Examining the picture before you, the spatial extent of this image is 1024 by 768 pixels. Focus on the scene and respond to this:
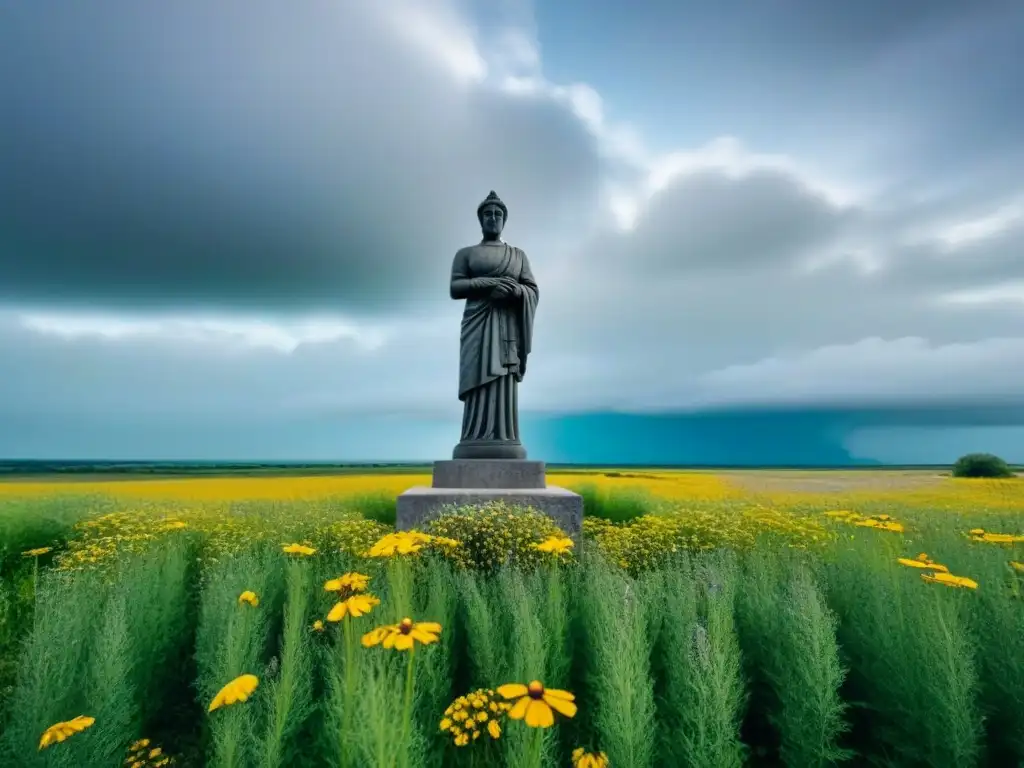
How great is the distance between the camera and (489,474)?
7.83 m

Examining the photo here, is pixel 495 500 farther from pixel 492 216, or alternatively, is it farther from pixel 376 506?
pixel 376 506

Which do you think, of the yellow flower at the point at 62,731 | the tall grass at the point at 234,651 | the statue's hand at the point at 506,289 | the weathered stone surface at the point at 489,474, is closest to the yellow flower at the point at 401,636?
the tall grass at the point at 234,651

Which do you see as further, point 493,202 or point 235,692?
point 493,202

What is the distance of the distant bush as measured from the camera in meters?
16.5

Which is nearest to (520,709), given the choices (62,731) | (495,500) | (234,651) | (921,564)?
(234,651)

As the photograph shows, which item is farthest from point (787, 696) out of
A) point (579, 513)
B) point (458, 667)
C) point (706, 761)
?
point (579, 513)

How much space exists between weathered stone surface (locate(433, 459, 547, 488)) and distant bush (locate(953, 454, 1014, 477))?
16.9 m

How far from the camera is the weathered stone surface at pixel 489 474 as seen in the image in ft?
25.7

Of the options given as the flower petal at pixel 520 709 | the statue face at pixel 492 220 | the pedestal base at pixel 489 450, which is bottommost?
the flower petal at pixel 520 709

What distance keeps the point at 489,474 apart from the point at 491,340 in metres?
2.14

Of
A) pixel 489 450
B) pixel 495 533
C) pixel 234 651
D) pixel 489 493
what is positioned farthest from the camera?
pixel 489 450

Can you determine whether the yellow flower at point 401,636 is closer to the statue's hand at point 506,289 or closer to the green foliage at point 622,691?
the green foliage at point 622,691

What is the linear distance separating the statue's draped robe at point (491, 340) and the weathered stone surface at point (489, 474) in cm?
62

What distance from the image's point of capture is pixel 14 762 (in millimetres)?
2006
